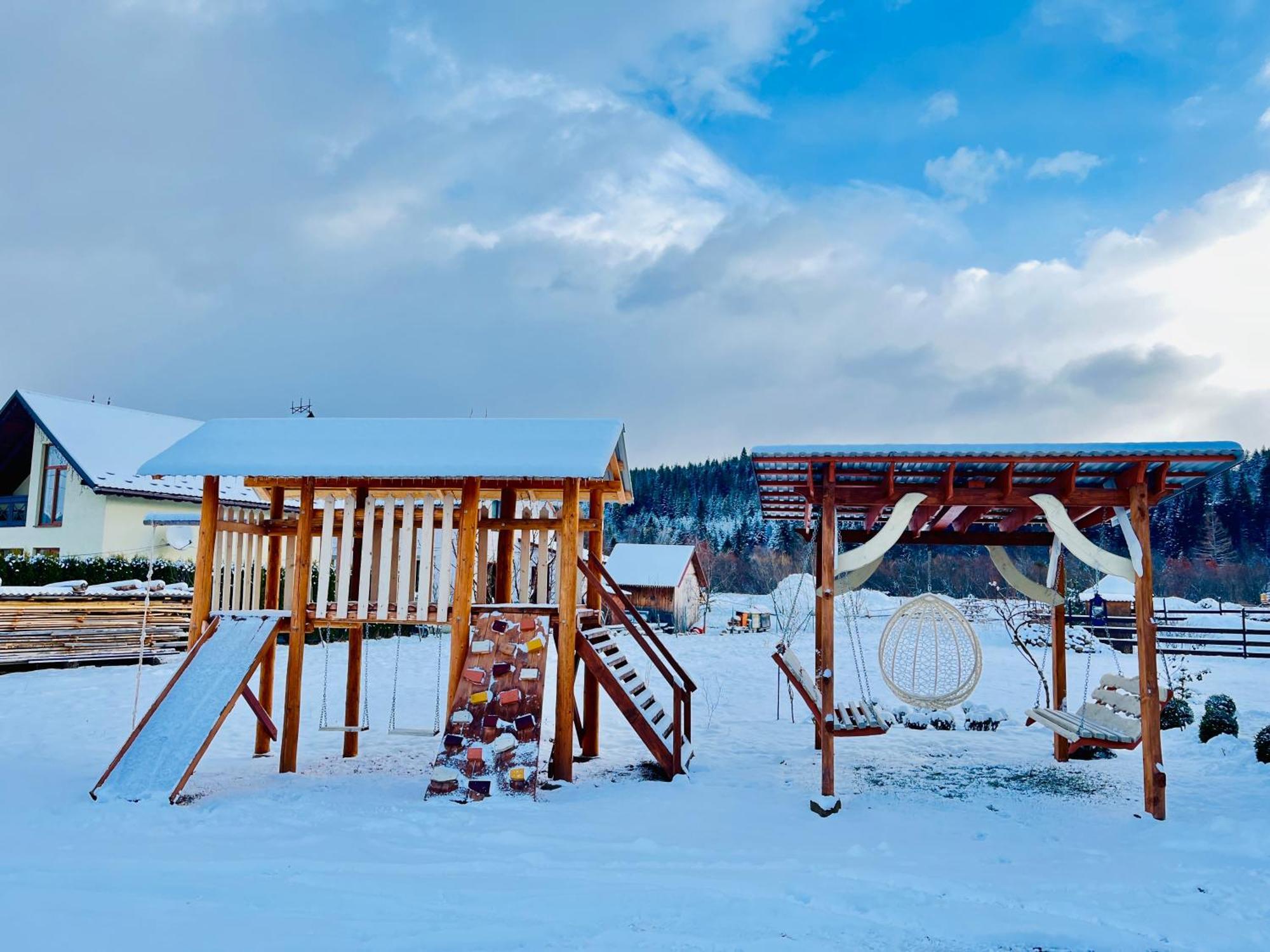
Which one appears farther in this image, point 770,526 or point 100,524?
point 770,526

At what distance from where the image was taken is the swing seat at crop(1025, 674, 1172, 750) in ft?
23.2

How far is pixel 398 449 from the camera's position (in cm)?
855

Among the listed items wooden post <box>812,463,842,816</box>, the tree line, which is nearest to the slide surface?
wooden post <box>812,463,842,816</box>

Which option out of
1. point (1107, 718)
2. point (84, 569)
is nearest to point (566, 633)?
point (1107, 718)

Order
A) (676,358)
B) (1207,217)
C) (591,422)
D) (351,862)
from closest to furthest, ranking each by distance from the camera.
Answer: (351,862)
(591,422)
(1207,217)
(676,358)

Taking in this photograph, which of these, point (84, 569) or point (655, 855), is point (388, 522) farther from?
point (84, 569)

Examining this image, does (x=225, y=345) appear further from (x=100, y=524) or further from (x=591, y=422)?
(x=591, y=422)

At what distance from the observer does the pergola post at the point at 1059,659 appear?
9289 millimetres

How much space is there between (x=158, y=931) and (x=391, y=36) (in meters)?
13.4

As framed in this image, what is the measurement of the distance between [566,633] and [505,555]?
75.5 inches

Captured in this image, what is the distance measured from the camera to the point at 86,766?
8422mm

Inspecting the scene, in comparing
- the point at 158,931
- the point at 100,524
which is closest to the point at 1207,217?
the point at 158,931

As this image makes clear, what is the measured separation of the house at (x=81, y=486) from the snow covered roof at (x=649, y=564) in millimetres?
16311

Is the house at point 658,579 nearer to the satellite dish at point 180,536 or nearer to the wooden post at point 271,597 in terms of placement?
the satellite dish at point 180,536
